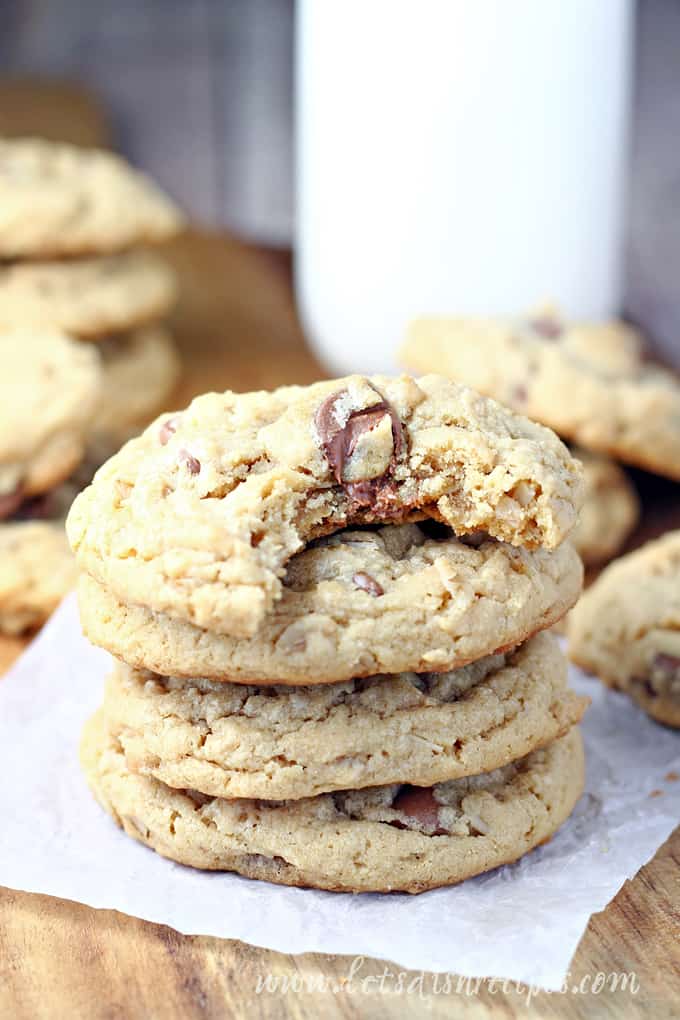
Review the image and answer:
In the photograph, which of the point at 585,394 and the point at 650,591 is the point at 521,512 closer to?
the point at 650,591

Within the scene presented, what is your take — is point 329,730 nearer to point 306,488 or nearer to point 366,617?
point 366,617

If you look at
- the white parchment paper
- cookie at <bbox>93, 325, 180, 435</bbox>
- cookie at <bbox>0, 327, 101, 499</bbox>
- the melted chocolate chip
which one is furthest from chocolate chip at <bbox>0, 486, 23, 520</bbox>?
the melted chocolate chip

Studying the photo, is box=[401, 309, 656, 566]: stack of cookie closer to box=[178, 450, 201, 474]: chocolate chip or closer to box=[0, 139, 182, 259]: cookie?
box=[0, 139, 182, 259]: cookie

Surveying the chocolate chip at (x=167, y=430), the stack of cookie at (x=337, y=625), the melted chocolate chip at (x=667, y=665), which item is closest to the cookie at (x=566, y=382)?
the melted chocolate chip at (x=667, y=665)

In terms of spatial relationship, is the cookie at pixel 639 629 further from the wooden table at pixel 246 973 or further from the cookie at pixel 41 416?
the cookie at pixel 41 416

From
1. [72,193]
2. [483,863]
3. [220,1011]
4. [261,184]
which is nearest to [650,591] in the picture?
[483,863]

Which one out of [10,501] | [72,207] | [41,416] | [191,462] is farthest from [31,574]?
[72,207]
